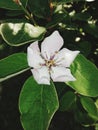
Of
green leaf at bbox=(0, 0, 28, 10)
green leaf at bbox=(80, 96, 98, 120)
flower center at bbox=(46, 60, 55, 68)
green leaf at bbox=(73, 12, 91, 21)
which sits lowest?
green leaf at bbox=(80, 96, 98, 120)

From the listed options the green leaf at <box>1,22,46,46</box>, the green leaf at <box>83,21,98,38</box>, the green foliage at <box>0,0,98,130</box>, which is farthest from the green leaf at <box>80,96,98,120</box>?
the green leaf at <box>1,22,46,46</box>

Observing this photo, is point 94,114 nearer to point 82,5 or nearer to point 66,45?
point 66,45

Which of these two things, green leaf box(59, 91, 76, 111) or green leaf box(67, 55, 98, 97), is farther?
green leaf box(59, 91, 76, 111)

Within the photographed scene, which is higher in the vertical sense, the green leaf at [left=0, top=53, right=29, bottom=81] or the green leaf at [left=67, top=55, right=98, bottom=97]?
the green leaf at [left=0, top=53, right=29, bottom=81]

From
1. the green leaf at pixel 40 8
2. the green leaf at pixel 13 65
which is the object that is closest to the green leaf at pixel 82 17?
the green leaf at pixel 40 8

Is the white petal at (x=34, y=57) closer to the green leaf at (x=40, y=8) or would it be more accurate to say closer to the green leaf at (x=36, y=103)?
the green leaf at (x=36, y=103)

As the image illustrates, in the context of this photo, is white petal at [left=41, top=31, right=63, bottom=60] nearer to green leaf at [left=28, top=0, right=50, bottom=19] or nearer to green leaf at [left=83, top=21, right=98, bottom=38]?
green leaf at [left=28, top=0, right=50, bottom=19]

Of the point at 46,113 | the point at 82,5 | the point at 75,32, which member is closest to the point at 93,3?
the point at 82,5

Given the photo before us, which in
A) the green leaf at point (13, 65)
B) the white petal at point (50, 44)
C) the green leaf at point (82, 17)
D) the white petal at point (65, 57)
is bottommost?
the green leaf at point (82, 17)
